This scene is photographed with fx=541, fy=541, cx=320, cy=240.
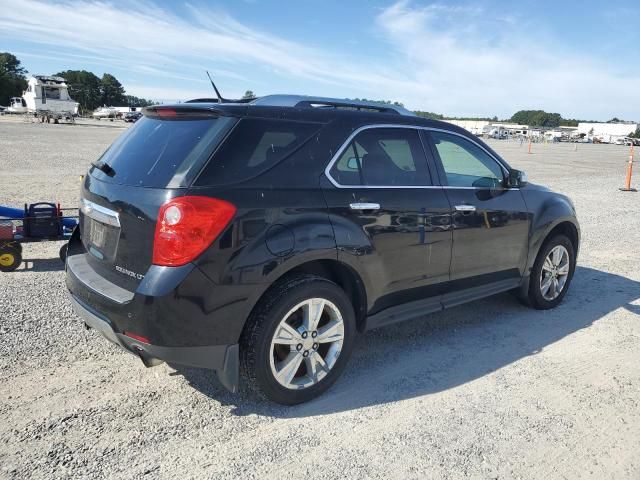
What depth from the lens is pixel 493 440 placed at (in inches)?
124

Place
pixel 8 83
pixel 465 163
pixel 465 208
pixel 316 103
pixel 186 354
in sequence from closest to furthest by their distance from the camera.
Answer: pixel 186 354 < pixel 316 103 < pixel 465 208 < pixel 465 163 < pixel 8 83

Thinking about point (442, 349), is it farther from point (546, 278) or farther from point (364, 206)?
point (546, 278)

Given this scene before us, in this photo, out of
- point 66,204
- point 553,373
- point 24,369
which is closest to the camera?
point 24,369

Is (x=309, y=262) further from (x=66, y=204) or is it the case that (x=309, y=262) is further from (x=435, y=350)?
(x=66, y=204)

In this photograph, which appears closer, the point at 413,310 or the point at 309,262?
the point at 309,262

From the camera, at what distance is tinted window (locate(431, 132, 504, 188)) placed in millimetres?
4391

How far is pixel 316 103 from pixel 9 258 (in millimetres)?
3878

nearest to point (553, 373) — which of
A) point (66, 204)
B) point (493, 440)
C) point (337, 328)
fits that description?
point (493, 440)

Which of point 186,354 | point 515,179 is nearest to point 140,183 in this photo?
point 186,354

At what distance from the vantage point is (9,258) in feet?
18.5

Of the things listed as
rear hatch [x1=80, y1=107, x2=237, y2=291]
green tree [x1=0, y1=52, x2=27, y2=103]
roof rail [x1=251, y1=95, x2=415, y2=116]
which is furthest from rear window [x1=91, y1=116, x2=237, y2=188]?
green tree [x1=0, y1=52, x2=27, y2=103]

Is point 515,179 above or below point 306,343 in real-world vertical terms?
above

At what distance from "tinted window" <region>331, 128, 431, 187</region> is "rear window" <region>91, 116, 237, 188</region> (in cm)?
83

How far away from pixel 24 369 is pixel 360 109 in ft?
9.83
